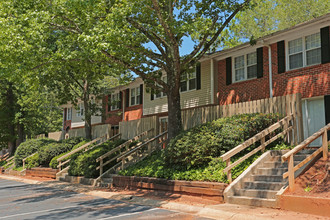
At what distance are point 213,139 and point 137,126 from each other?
33.1 feet

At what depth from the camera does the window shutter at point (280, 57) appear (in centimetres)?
1603

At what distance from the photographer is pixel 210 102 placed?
19266 millimetres

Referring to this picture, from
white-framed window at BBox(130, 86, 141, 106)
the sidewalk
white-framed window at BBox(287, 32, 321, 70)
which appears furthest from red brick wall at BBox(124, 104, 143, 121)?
the sidewalk

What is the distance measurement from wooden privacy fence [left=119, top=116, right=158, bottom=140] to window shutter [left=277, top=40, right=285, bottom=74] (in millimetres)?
7615

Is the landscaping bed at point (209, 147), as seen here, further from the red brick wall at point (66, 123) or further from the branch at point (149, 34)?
the red brick wall at point (66, 123)

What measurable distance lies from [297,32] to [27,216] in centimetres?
1363

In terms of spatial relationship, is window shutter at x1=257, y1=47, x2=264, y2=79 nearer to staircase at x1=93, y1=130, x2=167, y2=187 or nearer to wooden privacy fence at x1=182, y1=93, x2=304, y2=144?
wooden privacy fence at x1=182, y1=93, x2=304, y2=144

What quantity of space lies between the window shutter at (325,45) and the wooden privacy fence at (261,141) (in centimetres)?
401

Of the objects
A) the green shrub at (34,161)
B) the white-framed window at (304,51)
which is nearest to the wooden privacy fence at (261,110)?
the white-framed window at (304,51)

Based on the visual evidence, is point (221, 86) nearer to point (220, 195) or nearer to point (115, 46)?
point (115, 46)

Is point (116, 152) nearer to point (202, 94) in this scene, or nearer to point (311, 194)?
point (202, 94)

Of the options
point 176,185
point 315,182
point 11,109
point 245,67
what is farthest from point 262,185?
point 11,109

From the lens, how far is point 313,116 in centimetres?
1455

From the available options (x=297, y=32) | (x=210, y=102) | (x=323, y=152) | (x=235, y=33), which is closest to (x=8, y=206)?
(x=323, y=152)
